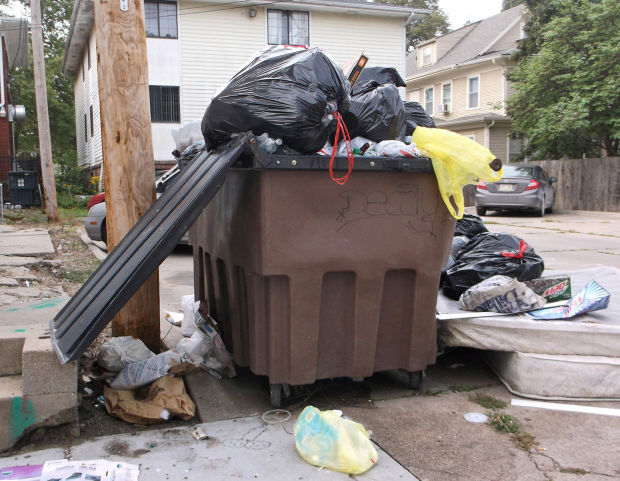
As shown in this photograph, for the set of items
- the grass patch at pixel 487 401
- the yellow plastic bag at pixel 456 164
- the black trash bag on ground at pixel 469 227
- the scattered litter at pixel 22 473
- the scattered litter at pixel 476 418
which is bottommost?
the scattered litter at pixel 476 418

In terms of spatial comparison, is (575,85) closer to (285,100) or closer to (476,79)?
(476,79)

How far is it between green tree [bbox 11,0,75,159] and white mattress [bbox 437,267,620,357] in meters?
32.8

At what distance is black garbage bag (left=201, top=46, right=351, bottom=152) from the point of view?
9.81 ft

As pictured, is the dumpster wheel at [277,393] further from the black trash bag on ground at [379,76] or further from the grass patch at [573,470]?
the black trash bag on ground at [379,76]

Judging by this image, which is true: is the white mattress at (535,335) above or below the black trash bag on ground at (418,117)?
below

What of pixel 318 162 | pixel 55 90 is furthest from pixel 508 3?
pixel 318 162

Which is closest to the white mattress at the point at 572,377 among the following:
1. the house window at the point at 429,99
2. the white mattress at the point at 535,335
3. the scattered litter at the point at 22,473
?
the white mattress at the point at 535,335

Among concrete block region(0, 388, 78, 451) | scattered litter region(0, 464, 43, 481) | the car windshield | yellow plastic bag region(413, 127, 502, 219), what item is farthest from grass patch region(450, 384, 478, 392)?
the car windshield

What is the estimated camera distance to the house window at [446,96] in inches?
1151

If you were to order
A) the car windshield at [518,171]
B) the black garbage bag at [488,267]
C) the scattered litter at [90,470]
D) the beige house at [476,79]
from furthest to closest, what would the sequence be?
1. the beige house at [476,79]
2. the car windshield at [518,171]
3. the black garbage bag at [488,267]
4. the scattered litter at [90,470]

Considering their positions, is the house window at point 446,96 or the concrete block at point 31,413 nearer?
the concrete block at point 31,413

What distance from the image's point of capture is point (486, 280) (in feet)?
12.5

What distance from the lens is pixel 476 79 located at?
2783 centimetres

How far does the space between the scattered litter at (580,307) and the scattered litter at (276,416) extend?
160cm
